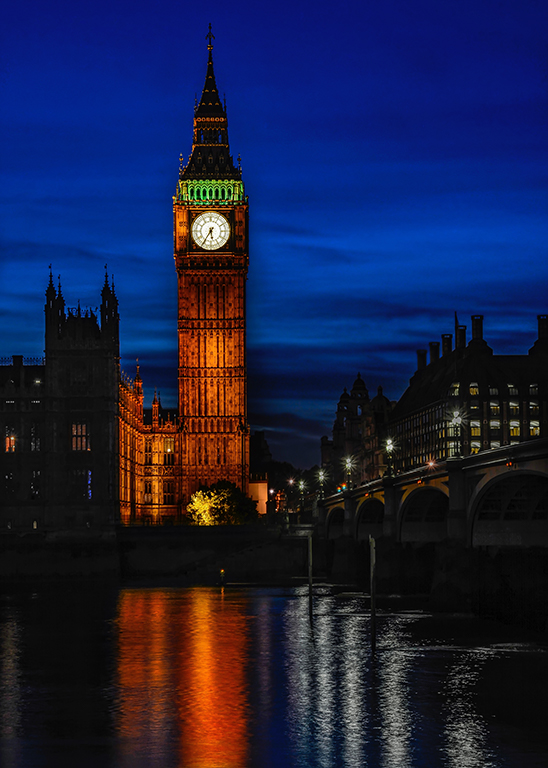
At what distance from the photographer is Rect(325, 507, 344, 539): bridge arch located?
147 metres

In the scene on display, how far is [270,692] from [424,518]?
58689 millimetres

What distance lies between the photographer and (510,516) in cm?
8612

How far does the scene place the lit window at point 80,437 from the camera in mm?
153875

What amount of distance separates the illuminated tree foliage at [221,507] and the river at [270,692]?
3405 inches

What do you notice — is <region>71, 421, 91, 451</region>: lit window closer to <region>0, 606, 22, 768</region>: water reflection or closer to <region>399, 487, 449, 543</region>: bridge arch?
<region>399, 487, 449, 543</region>: bridge arch

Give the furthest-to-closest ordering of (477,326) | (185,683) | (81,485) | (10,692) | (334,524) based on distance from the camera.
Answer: (477,326)
(81,485)
(334,524)
(185,683)
(10,692)

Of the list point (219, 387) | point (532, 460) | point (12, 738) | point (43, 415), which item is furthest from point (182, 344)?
point (12, 738)

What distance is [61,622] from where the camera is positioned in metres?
83.4

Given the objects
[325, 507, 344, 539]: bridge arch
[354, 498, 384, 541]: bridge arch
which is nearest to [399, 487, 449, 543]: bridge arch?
[354, 498, 384, 541]: bridge arch

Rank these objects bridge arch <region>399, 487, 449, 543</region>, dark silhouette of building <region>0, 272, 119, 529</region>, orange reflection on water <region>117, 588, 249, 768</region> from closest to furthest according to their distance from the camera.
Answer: orange reflection on water <region>117, 588, 249, 768</region>
bridge arch <region>399, 487, 449, 543</region>
dark silhouette of building <region>0, 272, 119, 529</region>

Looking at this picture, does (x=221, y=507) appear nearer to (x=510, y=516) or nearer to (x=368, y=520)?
(x=368, y=520)

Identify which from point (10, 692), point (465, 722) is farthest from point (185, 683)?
point (465, 722)

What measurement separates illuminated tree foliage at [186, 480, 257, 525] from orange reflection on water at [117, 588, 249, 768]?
78871 millimetres

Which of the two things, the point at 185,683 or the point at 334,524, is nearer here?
the point at 185,683
